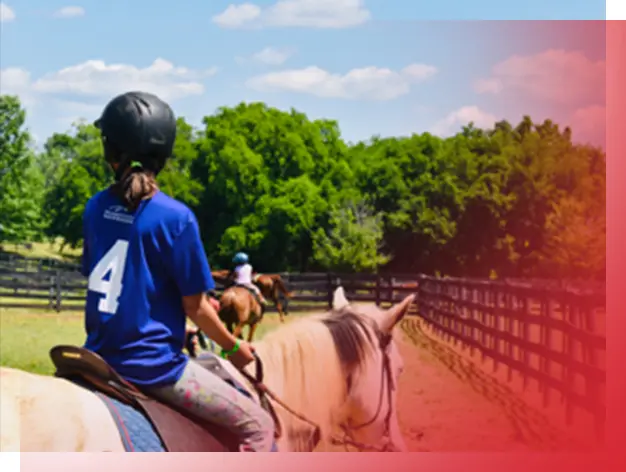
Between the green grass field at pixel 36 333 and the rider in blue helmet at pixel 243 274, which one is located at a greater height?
the rider in blue helmet at pixel 243 274

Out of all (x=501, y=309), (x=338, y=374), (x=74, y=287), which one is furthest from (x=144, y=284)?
(x=74, y=287)

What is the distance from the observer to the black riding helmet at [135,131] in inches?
66.5

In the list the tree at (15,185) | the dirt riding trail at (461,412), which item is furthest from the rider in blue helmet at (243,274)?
the tree at (15,185)

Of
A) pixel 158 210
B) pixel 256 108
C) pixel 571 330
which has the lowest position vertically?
pixel 571 330

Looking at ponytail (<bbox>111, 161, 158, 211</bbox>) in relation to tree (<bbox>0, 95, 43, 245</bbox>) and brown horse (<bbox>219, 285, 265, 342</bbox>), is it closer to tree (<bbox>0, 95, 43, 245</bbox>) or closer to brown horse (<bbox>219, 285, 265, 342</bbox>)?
brown horse (<bbox>219, 285, 265, 342</bbox>)

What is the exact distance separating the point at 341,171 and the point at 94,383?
667 cm

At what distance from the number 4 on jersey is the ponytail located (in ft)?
0.29

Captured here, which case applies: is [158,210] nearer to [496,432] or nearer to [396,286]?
[496,432]

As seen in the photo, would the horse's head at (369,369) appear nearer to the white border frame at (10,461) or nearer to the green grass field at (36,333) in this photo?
the white border frame at (10,461)

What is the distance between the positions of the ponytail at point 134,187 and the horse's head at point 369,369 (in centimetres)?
91

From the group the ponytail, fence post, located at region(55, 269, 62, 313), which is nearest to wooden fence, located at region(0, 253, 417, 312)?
fence post, located at region(55, 269, 62, 313)

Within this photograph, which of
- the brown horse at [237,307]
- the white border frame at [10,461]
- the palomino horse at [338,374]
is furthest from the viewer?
the brown horse at [237,307]

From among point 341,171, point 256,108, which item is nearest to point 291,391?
point 341,171

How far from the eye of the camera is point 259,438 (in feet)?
5.77
